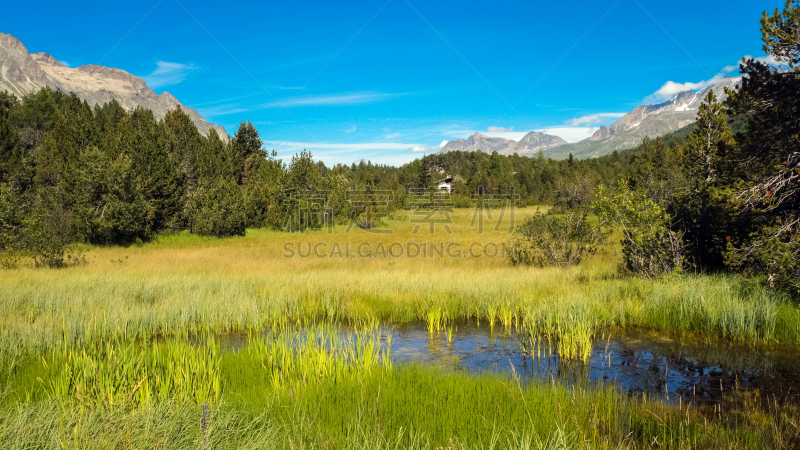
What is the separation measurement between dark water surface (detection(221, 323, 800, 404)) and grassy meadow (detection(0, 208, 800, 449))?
41cm

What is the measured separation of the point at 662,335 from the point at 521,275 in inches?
245

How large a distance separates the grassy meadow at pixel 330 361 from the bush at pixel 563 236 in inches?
69.2

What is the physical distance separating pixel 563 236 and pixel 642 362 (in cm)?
1152

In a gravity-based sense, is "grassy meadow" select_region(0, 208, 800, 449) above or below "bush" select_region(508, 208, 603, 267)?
below

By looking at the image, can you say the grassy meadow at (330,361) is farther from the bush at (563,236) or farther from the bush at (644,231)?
the bush at (563,236)

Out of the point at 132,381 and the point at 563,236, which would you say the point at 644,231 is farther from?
the point at 132,381

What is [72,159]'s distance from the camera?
40750mm

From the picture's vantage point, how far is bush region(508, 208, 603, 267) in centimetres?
1900

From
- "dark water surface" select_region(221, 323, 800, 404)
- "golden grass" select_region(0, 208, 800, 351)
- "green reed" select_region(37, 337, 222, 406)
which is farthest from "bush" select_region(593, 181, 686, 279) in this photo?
"green reed" select_region(37, 337, 222, 406)

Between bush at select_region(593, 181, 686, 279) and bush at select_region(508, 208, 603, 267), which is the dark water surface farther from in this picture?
bush at select_region(508, 208, 603, 267)

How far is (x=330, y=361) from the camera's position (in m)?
6.55

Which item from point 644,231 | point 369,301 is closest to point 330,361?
point 369,301

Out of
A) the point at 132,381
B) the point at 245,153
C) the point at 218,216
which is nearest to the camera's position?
the point at 132,381

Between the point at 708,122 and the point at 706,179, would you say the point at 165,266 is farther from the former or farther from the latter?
the point at 708,122
